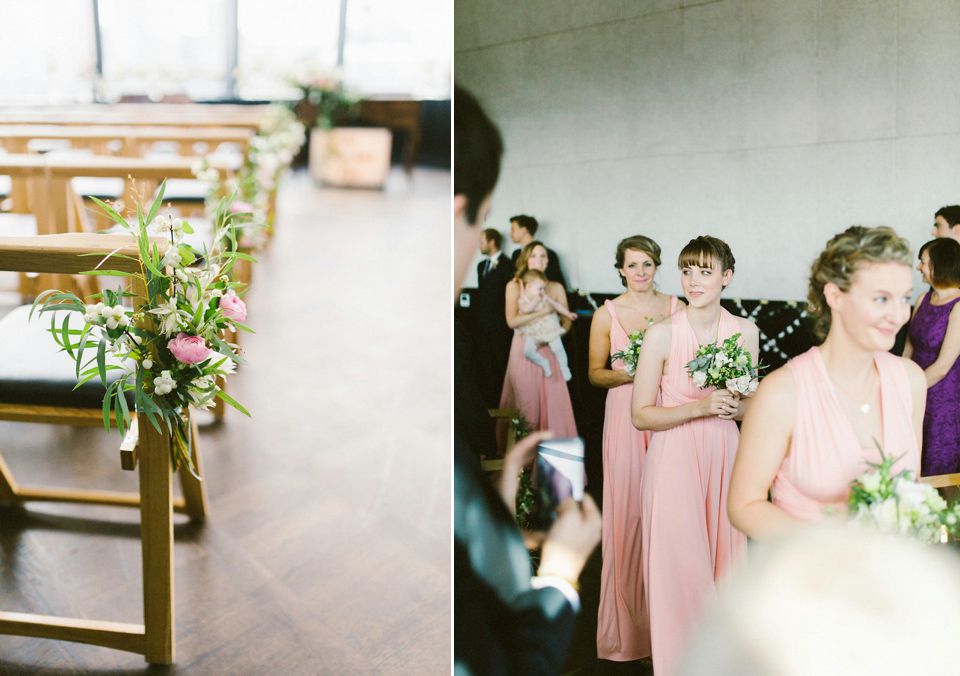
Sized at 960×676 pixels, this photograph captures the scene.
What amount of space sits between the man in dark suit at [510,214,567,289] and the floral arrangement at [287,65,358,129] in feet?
29.1

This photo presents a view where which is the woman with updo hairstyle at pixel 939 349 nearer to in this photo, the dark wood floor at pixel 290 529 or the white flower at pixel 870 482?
the white flower at pixel 870 482

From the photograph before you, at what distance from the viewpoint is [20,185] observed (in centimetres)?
397

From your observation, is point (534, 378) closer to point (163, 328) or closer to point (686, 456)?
point (686, 456)

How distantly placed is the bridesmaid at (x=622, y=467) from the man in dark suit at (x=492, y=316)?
17 cm

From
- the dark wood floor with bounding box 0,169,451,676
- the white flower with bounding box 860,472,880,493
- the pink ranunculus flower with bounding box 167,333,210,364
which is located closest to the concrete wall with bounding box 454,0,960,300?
the white flower with bounding box 860,472,880,493

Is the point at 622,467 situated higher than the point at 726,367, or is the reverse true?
the point at 726,367

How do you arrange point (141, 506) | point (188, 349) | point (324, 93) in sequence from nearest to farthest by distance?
point (188, 349) < point (141, 506) < point (324, 93)

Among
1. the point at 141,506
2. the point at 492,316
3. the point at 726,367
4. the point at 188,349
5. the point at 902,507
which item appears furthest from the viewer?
the point at 141,506

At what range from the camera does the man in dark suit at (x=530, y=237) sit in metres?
1.06

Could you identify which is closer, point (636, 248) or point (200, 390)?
point (636, 248)

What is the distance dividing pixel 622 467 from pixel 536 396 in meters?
0.19

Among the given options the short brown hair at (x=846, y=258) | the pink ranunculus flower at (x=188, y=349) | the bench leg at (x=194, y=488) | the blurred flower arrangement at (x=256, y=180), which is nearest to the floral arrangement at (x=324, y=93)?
the blurred flower arrangement at (x=256, y=180)

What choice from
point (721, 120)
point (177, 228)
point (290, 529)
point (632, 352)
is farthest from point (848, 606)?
point (290, 529)

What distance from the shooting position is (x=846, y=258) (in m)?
0.81
